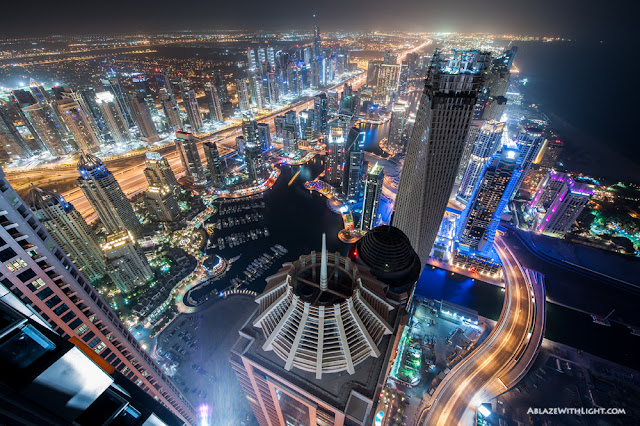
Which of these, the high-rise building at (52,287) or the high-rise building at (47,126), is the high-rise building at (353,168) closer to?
the high-rise building at (52,287)

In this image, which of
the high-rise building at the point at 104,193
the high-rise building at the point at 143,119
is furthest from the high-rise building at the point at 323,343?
the high-rise building at the point at 143,119

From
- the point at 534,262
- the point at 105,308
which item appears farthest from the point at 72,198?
the point at 534,262

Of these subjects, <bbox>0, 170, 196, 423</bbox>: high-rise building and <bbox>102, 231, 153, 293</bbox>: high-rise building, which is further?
<bbox>102, 231, 153, 293</bbox>: high-rise building

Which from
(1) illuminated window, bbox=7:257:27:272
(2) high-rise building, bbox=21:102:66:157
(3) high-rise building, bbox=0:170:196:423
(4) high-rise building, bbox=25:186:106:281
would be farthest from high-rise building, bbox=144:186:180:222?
(1) illuminated window, bbox=7:257:27:272

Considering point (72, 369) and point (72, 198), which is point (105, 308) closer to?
point (72, 369)

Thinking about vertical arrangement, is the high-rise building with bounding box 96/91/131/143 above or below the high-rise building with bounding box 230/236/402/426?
below

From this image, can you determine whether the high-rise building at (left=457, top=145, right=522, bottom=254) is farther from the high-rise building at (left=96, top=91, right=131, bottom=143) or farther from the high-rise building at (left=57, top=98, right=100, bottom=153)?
the high-rise building at (left=96, top=91, right=131, bottom=143)
